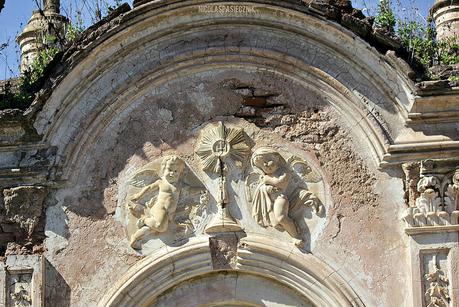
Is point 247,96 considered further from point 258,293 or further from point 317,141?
point 258,293

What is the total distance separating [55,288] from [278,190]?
6.68 feet

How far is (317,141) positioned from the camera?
442 inches

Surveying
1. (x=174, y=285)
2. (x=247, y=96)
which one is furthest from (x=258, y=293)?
(x=247, y=96)

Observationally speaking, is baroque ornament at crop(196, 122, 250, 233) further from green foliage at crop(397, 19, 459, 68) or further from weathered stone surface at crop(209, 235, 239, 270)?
green foliage at crop(397, 19, 459, 68)

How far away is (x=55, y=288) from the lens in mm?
11289

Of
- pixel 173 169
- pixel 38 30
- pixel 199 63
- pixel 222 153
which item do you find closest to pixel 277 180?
pixel 222 153

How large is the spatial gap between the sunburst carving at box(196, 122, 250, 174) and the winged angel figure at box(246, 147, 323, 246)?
14 centimetres

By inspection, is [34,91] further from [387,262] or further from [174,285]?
[387,262]

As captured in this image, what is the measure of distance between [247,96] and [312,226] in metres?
1.25

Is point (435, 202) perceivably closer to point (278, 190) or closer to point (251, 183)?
point (278, 190)

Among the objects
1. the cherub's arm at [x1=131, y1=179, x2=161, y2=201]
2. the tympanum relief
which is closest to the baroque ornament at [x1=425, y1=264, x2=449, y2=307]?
the tympanum relief

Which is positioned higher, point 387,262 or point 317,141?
point 317,141

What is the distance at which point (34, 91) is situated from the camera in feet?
37.7

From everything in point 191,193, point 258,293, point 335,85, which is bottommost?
point 258,293
